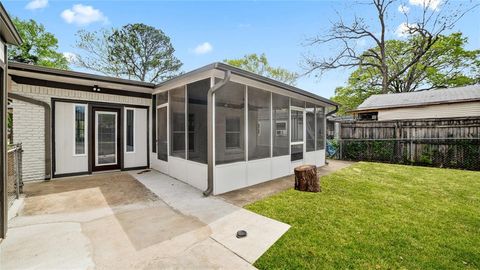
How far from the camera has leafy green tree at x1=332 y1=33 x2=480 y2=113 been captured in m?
15.6

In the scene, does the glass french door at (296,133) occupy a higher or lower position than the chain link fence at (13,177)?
higher

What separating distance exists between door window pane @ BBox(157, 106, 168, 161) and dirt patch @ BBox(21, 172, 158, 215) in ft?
3.40

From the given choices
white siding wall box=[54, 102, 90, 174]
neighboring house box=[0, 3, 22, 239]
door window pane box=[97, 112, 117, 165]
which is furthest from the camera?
door window pane box=[97, 112, 117, 165]

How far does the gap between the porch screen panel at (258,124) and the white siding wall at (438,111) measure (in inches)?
417

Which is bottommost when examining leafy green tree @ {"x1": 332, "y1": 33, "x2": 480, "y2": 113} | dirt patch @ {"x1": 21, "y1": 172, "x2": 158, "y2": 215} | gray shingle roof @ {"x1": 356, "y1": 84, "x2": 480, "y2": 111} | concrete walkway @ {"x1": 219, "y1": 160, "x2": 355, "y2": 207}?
concrete walkway @ {"x1": 219, "y1": 160, "x2": 355, "y2": 207}

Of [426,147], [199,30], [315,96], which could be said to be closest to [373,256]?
[315,96]

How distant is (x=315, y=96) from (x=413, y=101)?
9.02m

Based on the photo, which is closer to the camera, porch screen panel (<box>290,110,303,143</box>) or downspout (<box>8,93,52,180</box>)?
downspout (<box>8,93,52,180</box>)

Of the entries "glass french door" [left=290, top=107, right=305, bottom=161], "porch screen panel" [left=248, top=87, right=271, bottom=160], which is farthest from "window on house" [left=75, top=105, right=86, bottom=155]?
"glass french door" [left=290, top=107, right=305, bottom=161]

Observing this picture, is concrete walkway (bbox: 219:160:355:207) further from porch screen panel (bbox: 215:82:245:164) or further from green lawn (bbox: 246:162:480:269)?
porch screen panel (bbox: 215:82:245:164)

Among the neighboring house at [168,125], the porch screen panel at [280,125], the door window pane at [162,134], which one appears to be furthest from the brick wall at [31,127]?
the porch screen panel at [280,125]

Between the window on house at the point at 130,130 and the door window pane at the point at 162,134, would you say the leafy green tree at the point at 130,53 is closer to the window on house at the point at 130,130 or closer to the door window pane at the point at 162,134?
the window on house at the point at 130,130

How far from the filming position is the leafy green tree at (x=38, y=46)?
603 inches

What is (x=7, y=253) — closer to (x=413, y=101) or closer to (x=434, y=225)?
(x=434, y=225)
